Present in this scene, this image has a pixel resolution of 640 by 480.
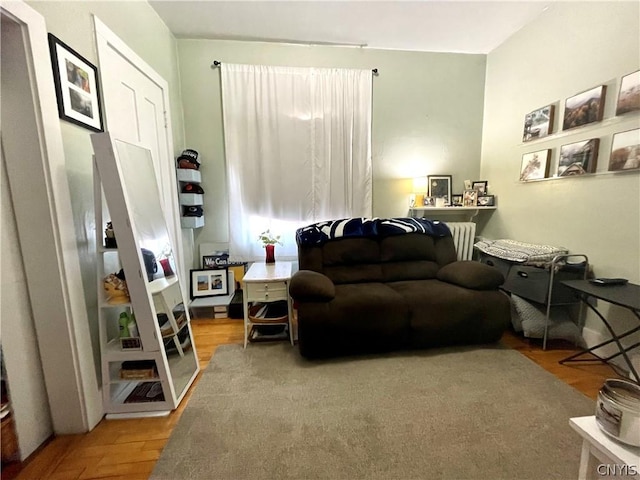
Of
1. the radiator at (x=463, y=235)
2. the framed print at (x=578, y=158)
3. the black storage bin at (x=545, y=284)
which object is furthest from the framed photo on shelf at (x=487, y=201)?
the black storage bin at (x=545, y=284)

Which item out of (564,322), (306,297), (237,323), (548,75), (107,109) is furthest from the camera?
(237,323)

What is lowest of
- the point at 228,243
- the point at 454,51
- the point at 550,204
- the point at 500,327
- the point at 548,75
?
the point at 500,327

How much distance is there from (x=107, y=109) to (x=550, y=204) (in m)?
3.47

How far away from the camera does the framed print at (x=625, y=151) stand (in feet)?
5.96

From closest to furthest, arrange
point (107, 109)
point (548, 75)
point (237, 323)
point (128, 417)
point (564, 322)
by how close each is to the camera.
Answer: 1. point (128, 417)
2. point (107, 109)
3. point (564, 322)
4. point (548, 75)
5. point (237, 323)

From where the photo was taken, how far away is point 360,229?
2.71m

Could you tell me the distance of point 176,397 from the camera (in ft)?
5.42

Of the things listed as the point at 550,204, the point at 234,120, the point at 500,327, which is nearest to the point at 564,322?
the point at 500,327

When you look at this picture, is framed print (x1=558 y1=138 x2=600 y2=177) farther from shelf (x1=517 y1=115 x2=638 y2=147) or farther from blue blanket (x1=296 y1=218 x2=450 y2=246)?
blue blanket (x1=296 y1=218 x2=450 y2=246)

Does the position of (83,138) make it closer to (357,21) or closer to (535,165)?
(357,21)

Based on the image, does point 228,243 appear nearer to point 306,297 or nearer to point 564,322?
point 306,297

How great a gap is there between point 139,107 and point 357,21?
6.64ft

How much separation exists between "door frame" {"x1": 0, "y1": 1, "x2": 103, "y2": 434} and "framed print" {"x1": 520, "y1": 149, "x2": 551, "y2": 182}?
135 inches

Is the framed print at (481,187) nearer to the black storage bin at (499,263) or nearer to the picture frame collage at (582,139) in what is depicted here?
the picture frame collage at (582,139)
